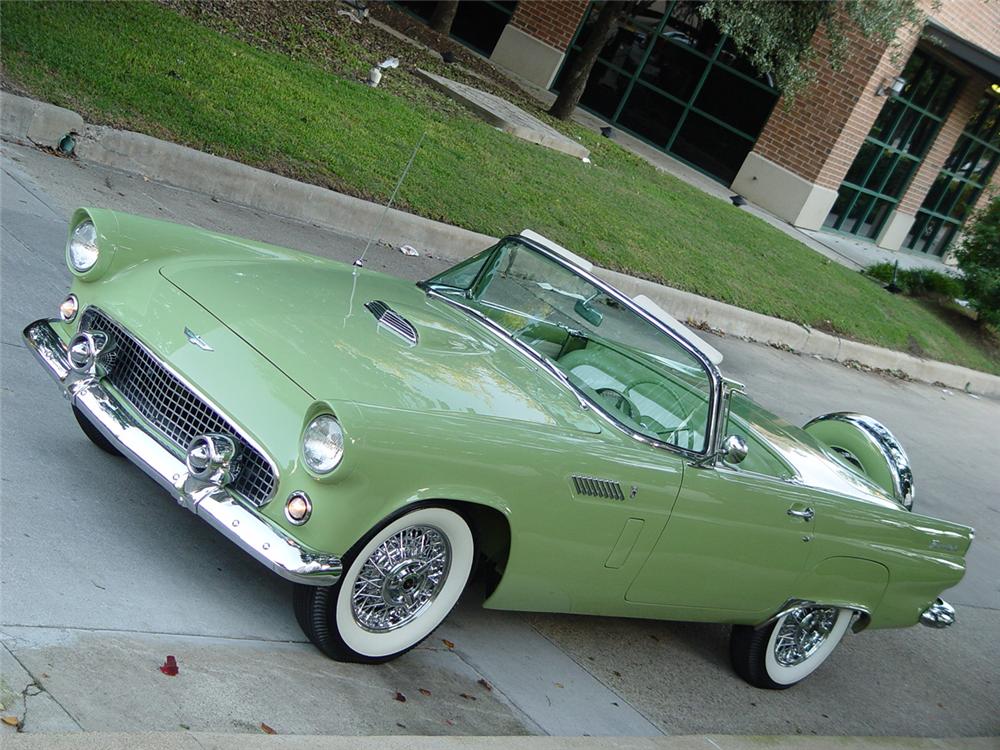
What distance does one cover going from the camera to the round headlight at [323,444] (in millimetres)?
3580

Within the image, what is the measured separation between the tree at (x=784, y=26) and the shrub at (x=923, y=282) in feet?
11.6

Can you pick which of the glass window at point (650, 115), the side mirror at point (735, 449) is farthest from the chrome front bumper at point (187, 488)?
the glass window at point (650, 115)

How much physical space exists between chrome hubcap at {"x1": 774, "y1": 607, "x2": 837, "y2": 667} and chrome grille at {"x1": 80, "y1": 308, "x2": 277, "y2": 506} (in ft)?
8.81

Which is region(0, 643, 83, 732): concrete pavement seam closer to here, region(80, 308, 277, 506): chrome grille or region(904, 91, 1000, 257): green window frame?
region(80, 308, 277, 506): chrome grille

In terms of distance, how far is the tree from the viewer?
50.1 feet

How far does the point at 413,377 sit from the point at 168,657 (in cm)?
127

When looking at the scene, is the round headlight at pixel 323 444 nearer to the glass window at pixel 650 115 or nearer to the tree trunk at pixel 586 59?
the tree trunk at pixel 586 59

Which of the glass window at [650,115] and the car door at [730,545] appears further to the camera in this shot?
the glass window at [650,115]

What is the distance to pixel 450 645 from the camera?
4492mm

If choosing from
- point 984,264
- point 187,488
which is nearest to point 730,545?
point 187,488

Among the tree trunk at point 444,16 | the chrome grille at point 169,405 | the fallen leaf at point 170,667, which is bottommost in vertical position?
the fallen leaf at point 170,667

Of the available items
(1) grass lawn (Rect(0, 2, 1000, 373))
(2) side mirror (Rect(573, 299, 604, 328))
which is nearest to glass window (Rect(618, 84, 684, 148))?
(1) grass lawn (Rect(0, 2, 1000, 373))

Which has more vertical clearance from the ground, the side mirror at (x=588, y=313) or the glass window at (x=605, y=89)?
the glass window at (x=605, y=89)

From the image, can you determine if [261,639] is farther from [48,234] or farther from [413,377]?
[48,234]
